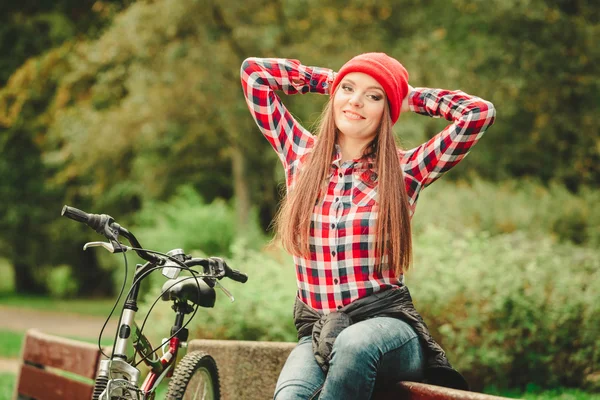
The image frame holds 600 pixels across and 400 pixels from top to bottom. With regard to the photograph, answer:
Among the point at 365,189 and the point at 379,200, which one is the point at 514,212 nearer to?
the point at 365,189

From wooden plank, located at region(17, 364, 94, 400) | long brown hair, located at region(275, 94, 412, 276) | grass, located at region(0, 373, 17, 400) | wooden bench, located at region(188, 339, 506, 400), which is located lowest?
grass, located at region(0, 373, 17, 400)

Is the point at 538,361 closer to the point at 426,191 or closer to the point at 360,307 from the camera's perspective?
the point at 360,307

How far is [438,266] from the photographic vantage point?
19.0 feet

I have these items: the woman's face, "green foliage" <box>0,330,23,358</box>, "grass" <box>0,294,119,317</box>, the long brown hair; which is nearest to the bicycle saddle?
the long brown hair

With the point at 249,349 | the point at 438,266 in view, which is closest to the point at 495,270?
the point at 438,266

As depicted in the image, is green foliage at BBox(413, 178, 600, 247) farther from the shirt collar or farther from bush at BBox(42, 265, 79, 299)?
bush at BBox(42, 265, 79, 299)

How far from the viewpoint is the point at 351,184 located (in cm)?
312

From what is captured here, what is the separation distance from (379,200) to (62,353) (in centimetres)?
243

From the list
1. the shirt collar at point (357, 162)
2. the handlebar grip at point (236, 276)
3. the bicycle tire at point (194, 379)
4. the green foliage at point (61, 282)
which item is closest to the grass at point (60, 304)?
the green foliage at point (61, 282)

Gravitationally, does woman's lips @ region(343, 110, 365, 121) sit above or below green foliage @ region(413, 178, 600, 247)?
above

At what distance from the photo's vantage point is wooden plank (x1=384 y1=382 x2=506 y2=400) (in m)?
2.49

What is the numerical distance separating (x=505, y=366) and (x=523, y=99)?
9.94 metres

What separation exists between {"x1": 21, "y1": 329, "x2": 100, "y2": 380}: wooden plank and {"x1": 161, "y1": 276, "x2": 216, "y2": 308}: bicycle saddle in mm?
1074

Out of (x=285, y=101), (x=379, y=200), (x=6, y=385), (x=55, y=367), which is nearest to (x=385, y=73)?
(x=379, y=200)
